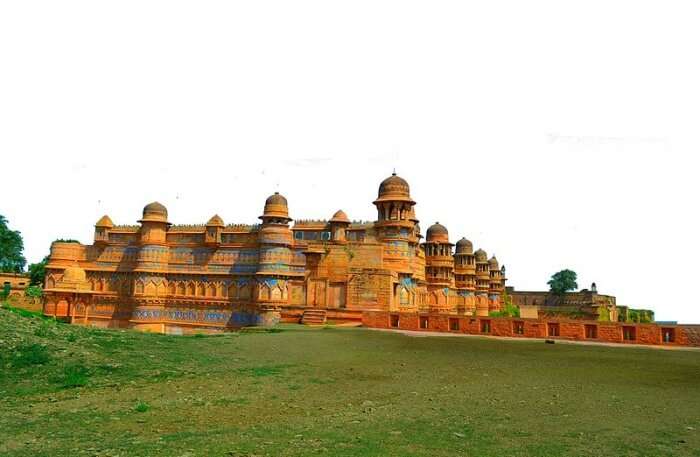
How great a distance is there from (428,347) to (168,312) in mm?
29449

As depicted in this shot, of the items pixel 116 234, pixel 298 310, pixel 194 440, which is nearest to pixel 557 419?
pixel 194 440

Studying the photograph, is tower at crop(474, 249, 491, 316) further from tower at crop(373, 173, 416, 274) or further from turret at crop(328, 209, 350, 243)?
turret at crop(328, 209, 350, 243)

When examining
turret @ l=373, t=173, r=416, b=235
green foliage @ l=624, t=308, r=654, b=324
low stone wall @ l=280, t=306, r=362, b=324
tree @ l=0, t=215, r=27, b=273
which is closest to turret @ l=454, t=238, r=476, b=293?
turret @ l=373, t=173, r=416, b=235

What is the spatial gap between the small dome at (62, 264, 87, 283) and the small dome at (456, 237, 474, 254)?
3765cm

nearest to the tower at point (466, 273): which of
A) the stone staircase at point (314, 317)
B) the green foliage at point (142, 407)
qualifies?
the stone staircase at point (314, 317)

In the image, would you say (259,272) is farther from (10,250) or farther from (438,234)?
(10,250)

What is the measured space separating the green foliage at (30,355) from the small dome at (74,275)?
30.9 meters

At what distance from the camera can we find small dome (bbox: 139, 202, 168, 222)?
45312mm

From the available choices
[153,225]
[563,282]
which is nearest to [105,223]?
[153,225]

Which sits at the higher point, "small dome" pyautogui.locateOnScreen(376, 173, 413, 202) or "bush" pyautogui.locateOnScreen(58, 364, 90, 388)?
"small dome" pyautogui.locateOnScreen(376, 173, 413, 202)

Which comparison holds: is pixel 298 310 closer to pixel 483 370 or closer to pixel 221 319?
pixel 221 319

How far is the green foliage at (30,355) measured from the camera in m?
14.0

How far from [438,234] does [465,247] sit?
7.73 m

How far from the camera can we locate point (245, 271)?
42.9 metres
